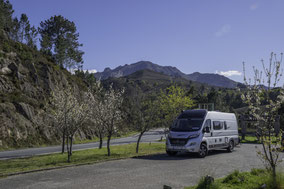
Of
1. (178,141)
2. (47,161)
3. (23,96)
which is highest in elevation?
(23,96)

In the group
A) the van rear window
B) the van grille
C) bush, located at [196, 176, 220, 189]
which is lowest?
bush, located at [196, 176, 220, 189]

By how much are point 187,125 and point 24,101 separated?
26988 mm

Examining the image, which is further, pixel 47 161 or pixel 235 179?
pixel 47 161

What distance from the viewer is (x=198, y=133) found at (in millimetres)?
16422

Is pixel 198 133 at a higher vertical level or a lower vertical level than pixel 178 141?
higher

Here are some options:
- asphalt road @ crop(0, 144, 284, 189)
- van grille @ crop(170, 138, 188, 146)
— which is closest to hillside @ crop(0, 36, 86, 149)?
van grille @ crop(170, 138, 188, 146)

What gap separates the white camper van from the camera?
16.2 meters

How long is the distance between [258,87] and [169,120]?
744 inches

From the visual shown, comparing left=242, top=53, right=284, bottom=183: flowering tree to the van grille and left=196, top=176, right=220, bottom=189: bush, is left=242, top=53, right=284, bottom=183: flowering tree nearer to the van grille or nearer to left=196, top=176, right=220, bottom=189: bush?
left=196, top=176, right=220, bottom=189: bush

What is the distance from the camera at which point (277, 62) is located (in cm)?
786

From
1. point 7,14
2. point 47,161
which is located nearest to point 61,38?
point 7,14

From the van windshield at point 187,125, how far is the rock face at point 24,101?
19.6 meters

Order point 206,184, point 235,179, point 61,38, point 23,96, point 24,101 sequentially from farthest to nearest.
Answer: point 61,38 < point 23,96 < point 24,101 < point 235,179 < point 206,184

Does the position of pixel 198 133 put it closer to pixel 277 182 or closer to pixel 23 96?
pixel 277 182
